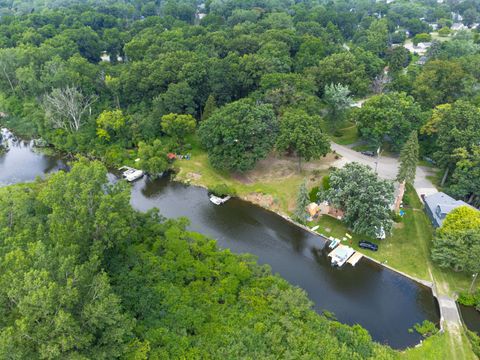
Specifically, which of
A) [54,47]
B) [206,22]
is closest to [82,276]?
[54,47]

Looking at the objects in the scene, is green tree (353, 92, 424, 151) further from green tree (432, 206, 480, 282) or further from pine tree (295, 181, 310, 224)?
pine tree (295, 181, 310, 224)

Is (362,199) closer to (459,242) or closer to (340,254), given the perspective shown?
(340,254)

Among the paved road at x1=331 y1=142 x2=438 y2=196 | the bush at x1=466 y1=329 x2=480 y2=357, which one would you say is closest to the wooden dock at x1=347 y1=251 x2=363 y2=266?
the bush at x1=466 y1=329 x2=480 y2=357

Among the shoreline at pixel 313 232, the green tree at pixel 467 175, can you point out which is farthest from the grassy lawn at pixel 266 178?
the green tree at pixel 467 175

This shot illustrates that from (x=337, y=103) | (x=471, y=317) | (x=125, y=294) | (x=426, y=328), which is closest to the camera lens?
(x=125, y=294)

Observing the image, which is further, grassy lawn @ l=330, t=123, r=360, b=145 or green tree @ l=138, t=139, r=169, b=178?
grassy lawn @ l=330, t=123, r=360, b=145

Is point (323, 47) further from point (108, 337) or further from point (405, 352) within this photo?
point (108, 337)

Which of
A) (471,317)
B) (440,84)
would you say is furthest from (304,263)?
(440,84)
